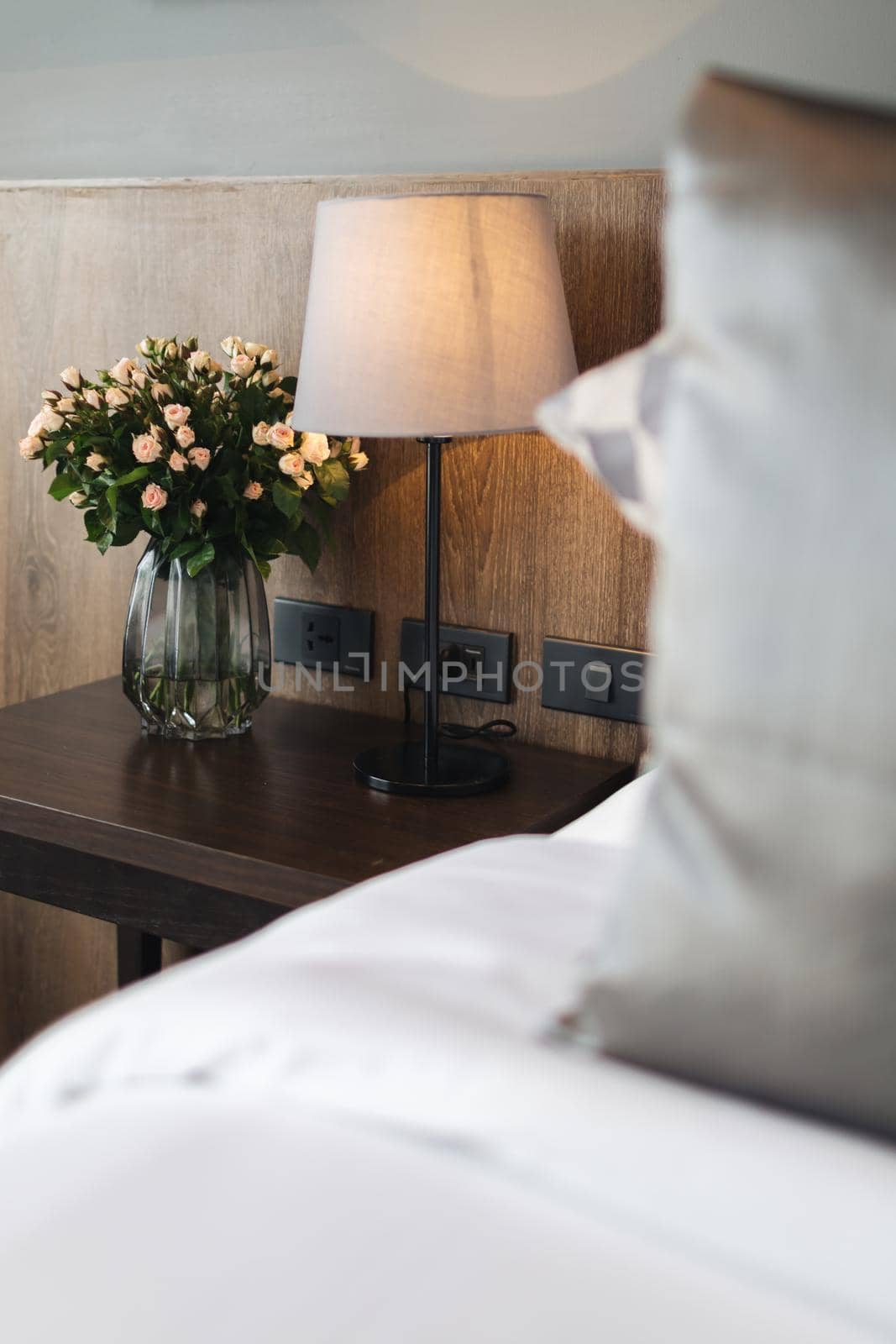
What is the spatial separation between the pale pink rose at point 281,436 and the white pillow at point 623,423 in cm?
75

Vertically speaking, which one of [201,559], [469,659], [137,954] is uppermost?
[201,559]

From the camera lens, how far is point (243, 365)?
1411mm

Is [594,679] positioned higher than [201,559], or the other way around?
[201,559]

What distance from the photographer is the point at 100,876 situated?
4.25 feet

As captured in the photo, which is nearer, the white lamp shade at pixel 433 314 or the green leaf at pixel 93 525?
the white lamp shade at pixel 433 314

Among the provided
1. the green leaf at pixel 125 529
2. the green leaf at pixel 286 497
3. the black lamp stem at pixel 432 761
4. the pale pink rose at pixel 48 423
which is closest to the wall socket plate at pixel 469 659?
the black lamp stem at pixel 432 761

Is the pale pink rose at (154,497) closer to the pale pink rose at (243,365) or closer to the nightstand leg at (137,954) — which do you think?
the pale pink rose at (243,365)

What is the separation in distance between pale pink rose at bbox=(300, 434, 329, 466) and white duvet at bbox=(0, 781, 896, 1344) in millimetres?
904

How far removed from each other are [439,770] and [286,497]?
338 millimetres

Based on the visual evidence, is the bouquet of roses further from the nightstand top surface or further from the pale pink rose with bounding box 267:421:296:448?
the nightstand top surface

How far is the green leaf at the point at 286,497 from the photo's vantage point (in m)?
1.39

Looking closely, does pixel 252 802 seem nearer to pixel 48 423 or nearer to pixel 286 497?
pixel 286 497

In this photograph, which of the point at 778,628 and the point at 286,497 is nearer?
the point at 778,628

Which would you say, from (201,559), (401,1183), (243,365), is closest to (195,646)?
(201,559)
